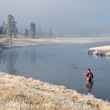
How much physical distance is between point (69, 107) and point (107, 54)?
271 ft

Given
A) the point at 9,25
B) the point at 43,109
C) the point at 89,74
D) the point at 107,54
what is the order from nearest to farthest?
the point at 43,109, the point at 89,74, the point at 107,54, the point at 9,25

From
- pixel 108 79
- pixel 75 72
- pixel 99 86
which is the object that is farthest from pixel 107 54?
pixel 99 86

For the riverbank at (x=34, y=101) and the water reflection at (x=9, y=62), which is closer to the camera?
the riverbank at (x=34, y=101)

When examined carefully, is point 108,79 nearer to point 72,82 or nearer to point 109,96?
point 72,82

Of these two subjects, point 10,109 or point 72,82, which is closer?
point 10,109

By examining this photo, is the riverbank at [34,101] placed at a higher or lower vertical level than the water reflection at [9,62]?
higher

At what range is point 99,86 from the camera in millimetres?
41500

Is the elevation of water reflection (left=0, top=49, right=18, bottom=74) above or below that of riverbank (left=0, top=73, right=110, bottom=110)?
below

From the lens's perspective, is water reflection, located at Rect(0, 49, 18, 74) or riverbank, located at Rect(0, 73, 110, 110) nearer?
riverbank, located at Rect(0, 73, 110, 110)

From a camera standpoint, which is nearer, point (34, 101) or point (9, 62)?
point (34, 101)

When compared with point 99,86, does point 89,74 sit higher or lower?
higher

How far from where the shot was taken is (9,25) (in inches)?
7736

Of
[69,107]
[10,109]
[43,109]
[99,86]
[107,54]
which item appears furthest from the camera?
[107,54]

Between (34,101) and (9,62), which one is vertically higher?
(34,101)
